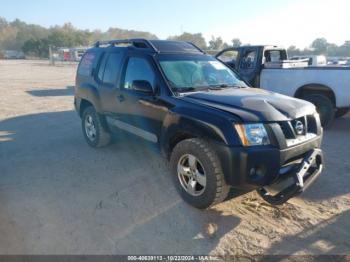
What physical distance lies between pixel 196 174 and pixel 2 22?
159049 millimetres

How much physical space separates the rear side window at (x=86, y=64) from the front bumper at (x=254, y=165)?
11.4ft

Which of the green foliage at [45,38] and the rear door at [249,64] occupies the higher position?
the green foliage at [45,38]

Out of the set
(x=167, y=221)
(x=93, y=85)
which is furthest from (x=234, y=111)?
(x=93, y=85)

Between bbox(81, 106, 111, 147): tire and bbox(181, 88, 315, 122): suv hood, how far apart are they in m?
2.18

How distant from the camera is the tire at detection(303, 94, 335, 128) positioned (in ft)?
21.7

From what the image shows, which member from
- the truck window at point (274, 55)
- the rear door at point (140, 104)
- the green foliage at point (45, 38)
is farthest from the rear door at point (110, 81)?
the green foliage at point (45, 38)

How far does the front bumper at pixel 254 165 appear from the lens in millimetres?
2906

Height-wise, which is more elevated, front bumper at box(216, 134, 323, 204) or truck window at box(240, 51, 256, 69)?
truck window at box(240, 51, 256, 69)

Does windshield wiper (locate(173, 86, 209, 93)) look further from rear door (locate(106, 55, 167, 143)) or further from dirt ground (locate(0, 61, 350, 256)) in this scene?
dirt ground (locate(0, 61, 350, 256))

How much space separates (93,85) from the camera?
5.33 meters

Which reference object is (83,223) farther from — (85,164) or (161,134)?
(85,164)

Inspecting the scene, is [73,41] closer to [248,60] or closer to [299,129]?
[248,60]

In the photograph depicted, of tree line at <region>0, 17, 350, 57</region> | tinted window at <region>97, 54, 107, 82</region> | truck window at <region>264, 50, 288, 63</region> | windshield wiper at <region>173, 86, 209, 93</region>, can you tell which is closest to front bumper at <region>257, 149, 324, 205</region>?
windshield wiper at <region>173, 86, 209, 93</region>

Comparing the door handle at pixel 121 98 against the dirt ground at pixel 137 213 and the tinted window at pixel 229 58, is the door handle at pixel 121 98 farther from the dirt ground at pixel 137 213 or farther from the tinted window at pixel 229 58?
the tinted window at pixel 229 58
